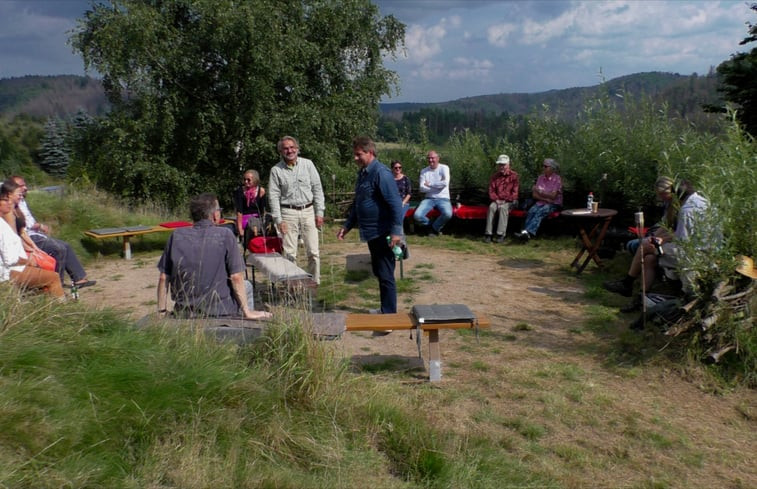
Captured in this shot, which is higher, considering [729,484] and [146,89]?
[146,89]

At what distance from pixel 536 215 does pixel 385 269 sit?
541cm

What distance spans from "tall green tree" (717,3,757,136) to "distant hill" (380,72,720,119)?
0.62 metres

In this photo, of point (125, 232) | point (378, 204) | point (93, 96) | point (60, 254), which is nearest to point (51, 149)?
point (93, 96)

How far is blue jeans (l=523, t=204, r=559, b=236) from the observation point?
1036 cm

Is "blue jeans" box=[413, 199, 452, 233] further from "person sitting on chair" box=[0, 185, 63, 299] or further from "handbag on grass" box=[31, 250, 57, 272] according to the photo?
"person sitting on chair" box=[0, 185, 63, 299]

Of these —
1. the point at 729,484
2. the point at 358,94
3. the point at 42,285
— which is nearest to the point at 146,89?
the point at 358,94

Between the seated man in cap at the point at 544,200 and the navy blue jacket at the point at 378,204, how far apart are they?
207 inches

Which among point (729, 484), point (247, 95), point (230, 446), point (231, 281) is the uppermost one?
point (247, 95)

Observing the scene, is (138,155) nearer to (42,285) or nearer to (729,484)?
(42,285)

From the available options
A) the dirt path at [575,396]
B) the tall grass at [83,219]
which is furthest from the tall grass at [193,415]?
the tall grass at [83,219]

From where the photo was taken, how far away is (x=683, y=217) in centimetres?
566

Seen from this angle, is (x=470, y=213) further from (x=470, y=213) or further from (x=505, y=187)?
(x=505, y=187)

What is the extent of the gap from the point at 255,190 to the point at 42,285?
2961 mm

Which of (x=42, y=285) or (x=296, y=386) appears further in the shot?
(x=42, y=285)
